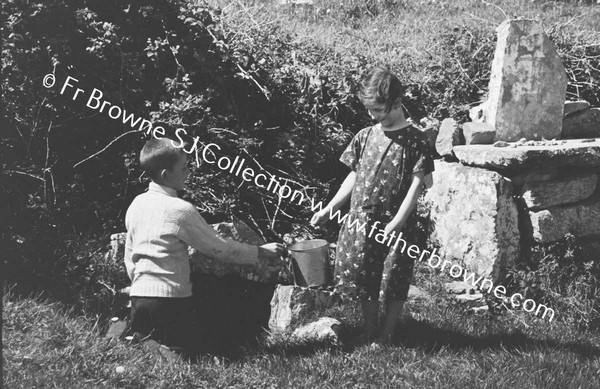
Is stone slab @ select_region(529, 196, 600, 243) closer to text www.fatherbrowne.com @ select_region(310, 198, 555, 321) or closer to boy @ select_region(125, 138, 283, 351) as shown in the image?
text www.fatherbrowne.com @ select_region(310, 198, 555, 321)

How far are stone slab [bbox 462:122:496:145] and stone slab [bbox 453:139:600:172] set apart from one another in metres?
0.19

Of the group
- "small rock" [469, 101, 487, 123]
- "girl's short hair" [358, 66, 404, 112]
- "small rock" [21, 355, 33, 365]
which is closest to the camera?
"small rock" [21, 355, 33, 365]

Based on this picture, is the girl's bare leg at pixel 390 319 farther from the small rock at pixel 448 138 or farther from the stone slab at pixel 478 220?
the small rock at pixel 448 138

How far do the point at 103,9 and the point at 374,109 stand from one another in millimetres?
2639

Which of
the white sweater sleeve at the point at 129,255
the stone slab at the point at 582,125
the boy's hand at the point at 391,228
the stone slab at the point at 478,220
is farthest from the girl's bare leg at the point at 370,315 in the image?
the stone slab at the point at 582,125

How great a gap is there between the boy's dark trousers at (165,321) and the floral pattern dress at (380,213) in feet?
2.96

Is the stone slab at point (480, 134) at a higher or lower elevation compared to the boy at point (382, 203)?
higher

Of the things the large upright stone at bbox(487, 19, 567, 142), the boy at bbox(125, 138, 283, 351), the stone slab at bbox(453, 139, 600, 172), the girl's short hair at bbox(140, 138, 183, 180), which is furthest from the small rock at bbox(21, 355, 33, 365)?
the large upright stone at bbox(487, 19, 567, 142)

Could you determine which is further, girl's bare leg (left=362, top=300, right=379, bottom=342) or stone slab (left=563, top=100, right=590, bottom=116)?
stone slab (left=563, top=100, right=590, bottom=116)

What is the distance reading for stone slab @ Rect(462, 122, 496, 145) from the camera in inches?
208

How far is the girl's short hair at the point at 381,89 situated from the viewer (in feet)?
13.1

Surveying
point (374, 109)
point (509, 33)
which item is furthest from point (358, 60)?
point (374, 109)

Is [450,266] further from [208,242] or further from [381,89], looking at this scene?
[208,242]

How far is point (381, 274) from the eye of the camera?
420cm
